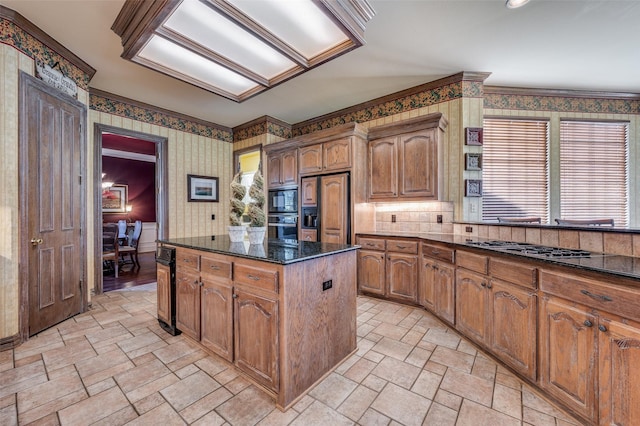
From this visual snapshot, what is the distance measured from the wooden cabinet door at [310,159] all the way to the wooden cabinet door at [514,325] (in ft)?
9.03

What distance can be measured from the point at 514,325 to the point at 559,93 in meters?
3.77

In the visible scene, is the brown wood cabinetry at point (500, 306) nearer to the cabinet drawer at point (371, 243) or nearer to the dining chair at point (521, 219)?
the cabinet drawer at point (371, 243)


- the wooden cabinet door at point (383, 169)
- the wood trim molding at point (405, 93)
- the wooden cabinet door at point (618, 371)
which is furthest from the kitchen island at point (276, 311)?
the wood trim molding at point (405, 93)

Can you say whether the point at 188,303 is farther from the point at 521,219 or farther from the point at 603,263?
the point at 521,219

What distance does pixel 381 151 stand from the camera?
3766 mm

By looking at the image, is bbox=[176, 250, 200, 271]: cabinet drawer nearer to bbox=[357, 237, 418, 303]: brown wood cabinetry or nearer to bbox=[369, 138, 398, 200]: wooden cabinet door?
bbox=[357, 237, 418, 303]: brown wood cabinetry

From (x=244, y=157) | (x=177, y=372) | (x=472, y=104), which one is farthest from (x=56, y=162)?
(x=472, y=104)

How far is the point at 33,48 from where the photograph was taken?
2584 millimetres

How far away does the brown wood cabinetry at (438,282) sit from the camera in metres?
2.64

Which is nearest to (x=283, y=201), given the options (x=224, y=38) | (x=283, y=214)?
(x=283, y=214)

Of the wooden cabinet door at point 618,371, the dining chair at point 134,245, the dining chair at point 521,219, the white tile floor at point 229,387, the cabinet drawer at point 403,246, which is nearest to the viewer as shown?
the wooden cabinet door at point 618,371

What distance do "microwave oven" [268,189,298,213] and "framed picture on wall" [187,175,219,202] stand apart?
1.31m

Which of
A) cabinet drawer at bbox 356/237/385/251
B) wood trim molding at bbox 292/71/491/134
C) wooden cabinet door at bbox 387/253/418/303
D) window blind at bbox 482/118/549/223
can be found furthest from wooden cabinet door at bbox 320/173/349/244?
window blind at bbox 482/118/549/223

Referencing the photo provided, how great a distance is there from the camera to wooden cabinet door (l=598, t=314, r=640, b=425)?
123cm
